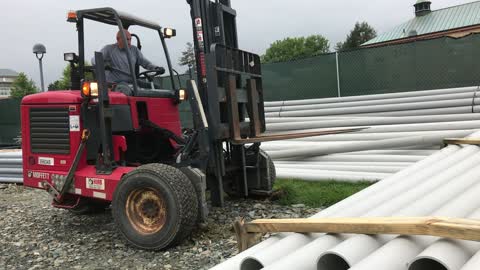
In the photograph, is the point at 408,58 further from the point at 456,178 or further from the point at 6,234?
the point at 6,234

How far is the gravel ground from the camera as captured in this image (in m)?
4.57

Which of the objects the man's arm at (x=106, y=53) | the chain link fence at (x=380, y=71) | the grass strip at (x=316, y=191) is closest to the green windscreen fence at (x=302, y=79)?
the chain link fence at (x=380, y=71)

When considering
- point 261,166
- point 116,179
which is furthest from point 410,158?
point 116,179

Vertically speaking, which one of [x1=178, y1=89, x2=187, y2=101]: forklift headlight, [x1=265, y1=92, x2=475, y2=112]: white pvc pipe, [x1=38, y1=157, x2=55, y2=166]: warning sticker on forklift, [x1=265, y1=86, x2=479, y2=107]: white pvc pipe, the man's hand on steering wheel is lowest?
[x1=38, y1=157, x2=55, y2=166]: warning sticker on forklift

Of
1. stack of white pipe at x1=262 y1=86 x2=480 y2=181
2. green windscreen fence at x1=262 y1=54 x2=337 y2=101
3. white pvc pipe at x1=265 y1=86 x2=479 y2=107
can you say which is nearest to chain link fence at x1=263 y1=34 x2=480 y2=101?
green windscreen fence at x1=262 y1=54 x2=337 y2=101

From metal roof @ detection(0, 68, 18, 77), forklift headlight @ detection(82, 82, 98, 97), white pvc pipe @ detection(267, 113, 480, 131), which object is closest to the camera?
forklift headlight @ detection(82, 82, 98, 97)

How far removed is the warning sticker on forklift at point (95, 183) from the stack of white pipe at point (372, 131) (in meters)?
3.40

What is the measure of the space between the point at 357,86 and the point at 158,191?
7.73 m

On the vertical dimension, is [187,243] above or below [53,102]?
below

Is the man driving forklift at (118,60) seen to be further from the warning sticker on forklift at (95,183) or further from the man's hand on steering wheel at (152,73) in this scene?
the warning sticker on forklift at (95,183)

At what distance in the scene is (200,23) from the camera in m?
5.76

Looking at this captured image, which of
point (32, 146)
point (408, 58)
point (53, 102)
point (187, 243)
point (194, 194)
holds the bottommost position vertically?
point (187, 243)

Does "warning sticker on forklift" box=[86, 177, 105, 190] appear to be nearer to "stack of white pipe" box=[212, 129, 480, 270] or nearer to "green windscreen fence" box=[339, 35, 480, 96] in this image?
"stack of white pipe" box=[212, 129, 480, 270]

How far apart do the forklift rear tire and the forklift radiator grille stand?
113 centimetres
